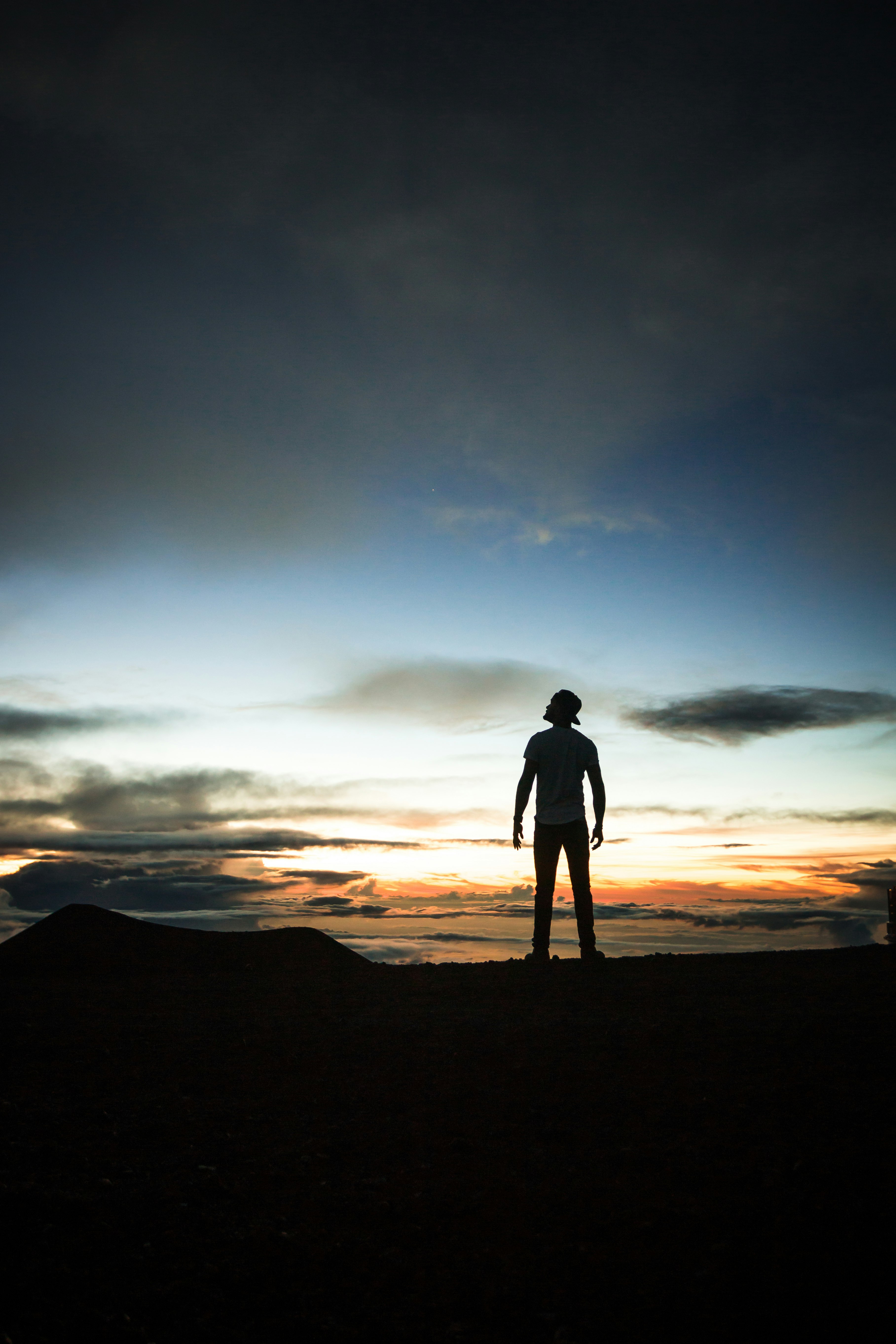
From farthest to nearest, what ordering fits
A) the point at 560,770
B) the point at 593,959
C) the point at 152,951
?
the point at 152,951, the point at 560,770, the point at 593,959

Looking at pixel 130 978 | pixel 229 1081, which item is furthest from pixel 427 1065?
pixel 130 978

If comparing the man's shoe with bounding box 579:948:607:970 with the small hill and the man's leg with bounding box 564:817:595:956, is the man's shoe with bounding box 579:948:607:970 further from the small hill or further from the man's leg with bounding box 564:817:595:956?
the small hill

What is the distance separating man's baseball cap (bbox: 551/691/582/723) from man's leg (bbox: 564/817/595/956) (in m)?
1.25

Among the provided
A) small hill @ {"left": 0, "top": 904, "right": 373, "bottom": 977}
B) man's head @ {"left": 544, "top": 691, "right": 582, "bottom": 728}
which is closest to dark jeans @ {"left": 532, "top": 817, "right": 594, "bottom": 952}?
man's head @ {"left": 544, "top": 691, "right": 582, "bottom": 728}

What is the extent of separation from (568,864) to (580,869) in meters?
0.14

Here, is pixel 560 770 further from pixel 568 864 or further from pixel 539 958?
pixel 539 958

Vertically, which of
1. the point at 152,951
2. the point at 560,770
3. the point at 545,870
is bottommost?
the point at 152,951

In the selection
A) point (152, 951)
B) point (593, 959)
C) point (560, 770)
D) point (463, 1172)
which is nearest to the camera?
point (463, 1172)

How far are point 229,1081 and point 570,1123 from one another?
2.25 metres

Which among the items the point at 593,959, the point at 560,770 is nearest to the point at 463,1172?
the point at 593,959

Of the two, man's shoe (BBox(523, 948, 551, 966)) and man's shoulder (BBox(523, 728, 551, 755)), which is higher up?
man's shoulder (BBox(523, 728, 551, 755))

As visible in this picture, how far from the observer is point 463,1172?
388 cm

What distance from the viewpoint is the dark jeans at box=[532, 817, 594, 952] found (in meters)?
8.99

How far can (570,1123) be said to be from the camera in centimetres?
425
